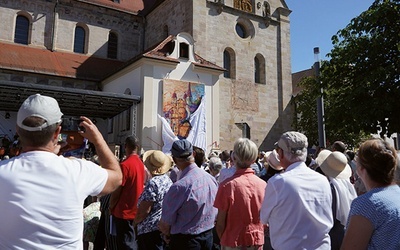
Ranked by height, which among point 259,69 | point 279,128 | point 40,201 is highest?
point 259,69

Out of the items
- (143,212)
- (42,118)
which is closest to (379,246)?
(42,118)

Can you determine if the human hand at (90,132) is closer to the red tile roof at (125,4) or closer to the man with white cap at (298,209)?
the man with white cap at (298,209)

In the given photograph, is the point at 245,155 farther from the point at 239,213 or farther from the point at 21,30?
the point at 21,30

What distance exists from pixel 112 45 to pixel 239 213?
84.3ft

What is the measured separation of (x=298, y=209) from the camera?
109 inches

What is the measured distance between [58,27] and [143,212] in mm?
24081

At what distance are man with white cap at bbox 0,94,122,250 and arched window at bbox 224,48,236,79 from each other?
859 inches

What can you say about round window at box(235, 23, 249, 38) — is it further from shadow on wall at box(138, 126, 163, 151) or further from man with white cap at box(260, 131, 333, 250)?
man with white cap at box(260, 131, 333, 250)

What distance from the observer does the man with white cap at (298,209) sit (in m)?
2.76

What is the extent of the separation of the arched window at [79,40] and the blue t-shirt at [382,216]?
26187 mm

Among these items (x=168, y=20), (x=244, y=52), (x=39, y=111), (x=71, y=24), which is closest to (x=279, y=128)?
(x=244, y=52)

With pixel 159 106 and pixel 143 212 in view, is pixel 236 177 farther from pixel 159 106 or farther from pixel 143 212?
pixel 159 106

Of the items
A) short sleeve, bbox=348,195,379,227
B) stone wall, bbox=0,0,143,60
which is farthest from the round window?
short sleeve, bbox=348,195,379,227

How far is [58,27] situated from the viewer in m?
24.8
